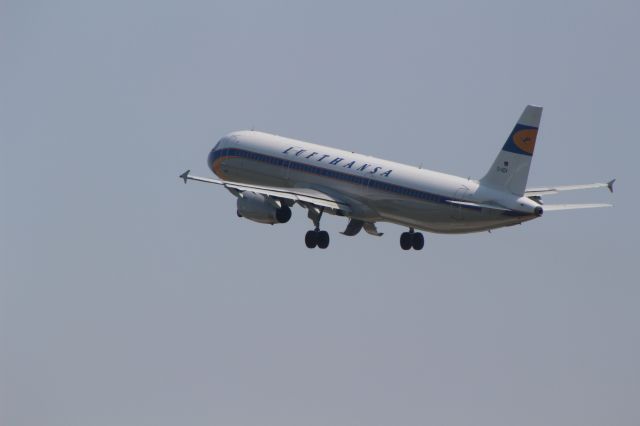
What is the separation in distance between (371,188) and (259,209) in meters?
6.97

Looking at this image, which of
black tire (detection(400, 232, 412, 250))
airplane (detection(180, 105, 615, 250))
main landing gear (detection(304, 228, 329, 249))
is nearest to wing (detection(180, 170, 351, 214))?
airplane (detection(180, 105, 615, 250))

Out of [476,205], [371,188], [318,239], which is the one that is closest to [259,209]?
[318,239]

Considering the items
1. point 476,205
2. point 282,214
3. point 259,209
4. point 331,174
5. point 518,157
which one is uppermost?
point 518,157

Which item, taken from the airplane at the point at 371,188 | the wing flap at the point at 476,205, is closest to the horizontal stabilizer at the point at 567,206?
the airplane at the point at 371,188

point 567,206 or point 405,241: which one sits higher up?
point 567,206

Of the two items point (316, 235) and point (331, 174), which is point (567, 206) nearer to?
point (331, 174)

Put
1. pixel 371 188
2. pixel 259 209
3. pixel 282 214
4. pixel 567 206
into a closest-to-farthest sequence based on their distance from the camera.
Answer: pixel 567 206
pixel 371 188
pixel 259 209
pixel 282 214

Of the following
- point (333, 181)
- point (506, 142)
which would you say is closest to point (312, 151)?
point (333, 181)

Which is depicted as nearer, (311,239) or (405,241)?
(311,239)

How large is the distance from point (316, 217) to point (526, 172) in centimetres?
1500

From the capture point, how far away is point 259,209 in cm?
12750

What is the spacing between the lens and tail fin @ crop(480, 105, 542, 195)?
119938mm

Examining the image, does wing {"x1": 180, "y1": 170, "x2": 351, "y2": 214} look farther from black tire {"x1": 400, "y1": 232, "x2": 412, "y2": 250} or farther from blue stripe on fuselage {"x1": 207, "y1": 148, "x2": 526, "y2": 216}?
black tire {"x1": 400, "y1": 232, "x2": 412, "y2": 250}

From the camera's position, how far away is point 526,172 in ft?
393
